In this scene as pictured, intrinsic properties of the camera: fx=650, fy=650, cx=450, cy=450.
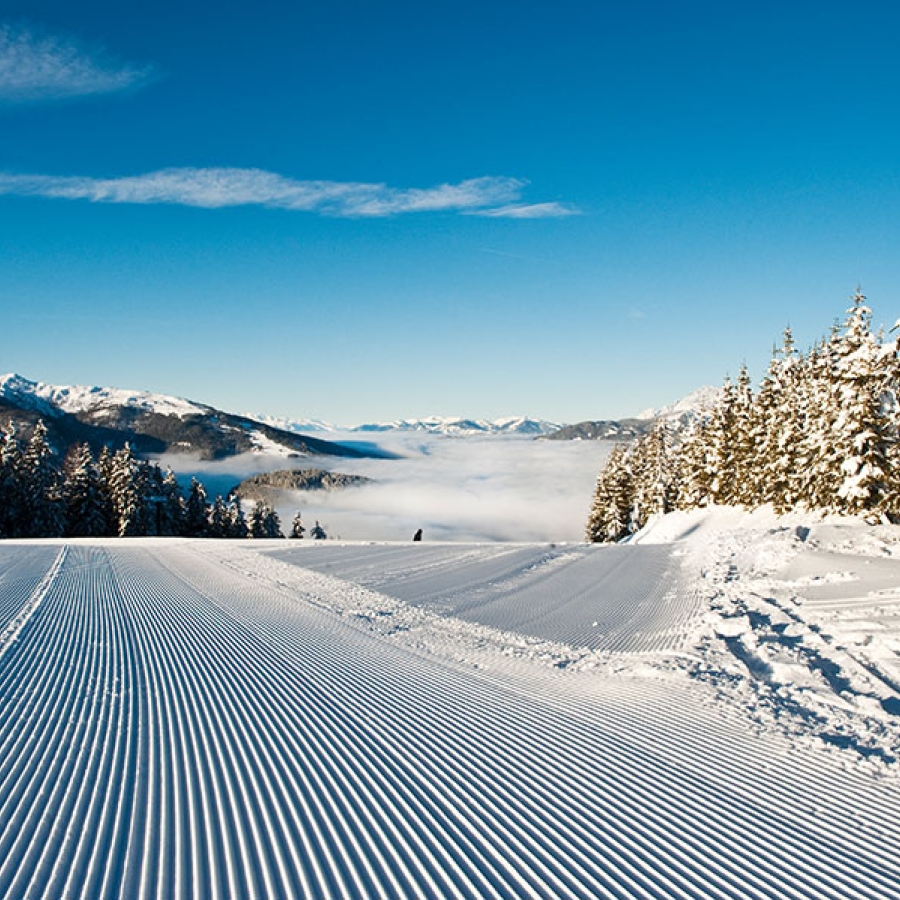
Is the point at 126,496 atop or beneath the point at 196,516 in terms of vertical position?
atop

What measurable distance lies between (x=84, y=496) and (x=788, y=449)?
52.8m

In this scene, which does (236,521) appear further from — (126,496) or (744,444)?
(744,444)

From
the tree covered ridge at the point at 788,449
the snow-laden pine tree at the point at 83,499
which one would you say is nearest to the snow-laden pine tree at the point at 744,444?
the tree covered ridge at the point at 788,449

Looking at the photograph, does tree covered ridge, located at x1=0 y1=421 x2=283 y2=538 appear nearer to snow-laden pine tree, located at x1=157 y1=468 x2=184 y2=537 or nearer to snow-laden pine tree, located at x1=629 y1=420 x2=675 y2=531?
snow-laden pine tree, located at x1=157 y1=468 x2=184 y2=537

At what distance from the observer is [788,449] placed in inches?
1633

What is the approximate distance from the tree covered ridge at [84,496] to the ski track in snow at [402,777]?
42.6 m

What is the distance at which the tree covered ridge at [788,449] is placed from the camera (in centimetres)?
3158

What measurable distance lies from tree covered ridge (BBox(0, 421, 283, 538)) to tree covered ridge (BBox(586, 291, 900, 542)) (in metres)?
39.8

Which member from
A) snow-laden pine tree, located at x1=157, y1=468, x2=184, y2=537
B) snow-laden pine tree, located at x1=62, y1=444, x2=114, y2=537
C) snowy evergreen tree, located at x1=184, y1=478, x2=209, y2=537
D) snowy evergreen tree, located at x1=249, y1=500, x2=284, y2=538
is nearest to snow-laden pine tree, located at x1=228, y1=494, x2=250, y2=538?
snowy evergreen tree, located at x1=249, y1=500, x2=284, y2=538

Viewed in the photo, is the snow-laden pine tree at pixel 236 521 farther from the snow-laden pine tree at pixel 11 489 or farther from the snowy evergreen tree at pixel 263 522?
the snow-laden pine tree at pixel 11 489

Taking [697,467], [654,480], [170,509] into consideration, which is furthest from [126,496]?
[697,467]

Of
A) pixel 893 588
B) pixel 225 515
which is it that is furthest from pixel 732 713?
pixel 225 515

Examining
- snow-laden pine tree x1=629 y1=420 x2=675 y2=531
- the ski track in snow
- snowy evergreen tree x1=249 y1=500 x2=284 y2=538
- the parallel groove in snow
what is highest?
snow-laden pine tree x1=629 y1=420 x2=675 y2=531

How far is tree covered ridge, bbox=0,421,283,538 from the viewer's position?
49688 mm
